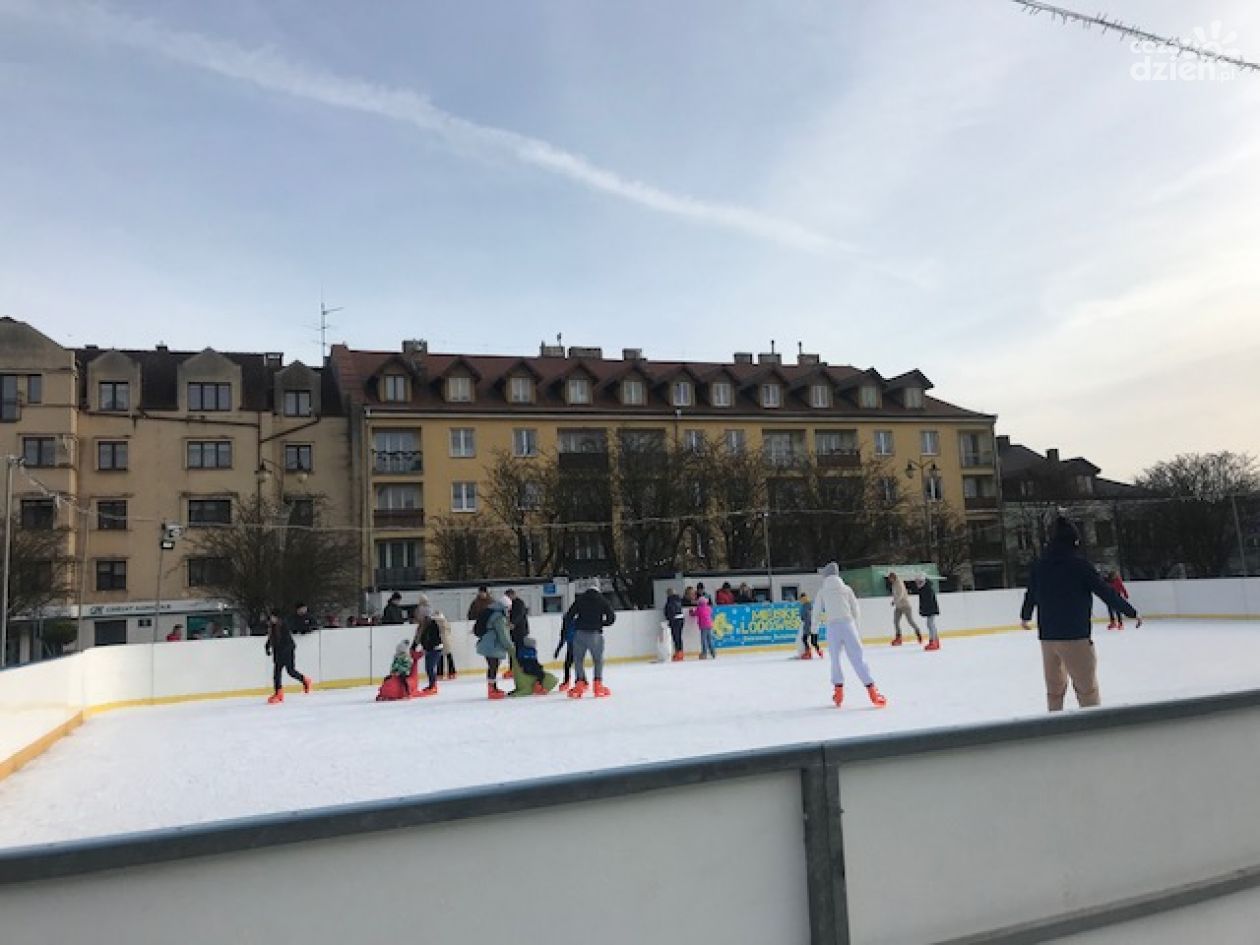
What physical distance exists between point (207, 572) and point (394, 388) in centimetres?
1198

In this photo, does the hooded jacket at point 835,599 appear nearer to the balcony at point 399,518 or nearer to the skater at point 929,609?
the skater at point 929,609

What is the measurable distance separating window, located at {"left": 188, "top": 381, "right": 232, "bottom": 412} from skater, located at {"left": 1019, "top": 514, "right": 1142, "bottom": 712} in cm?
4114

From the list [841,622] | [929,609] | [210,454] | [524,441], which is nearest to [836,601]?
[841,622]

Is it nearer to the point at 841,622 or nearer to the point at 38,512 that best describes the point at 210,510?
the point at 38,512

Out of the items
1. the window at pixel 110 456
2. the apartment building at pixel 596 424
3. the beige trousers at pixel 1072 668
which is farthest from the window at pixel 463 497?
the beige trousers at pixel 1072 668

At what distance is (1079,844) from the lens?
324 cm

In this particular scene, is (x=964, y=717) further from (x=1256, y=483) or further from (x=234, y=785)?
(x=1256, y=483)

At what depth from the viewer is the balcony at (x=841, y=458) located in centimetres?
4868

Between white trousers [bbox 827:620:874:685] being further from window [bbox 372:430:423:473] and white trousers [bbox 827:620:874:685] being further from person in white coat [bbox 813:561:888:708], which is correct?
window [bbox 372:430:423:473]

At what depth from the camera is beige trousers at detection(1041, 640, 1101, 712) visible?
6664mm

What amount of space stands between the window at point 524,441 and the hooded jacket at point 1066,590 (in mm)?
39477

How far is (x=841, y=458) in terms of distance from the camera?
49844 mm

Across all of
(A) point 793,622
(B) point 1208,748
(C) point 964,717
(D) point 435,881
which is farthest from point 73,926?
(A) point 793,622

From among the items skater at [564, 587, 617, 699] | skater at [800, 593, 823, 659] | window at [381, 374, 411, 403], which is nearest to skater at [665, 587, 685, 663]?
skater at [800, 593, 823, 659]
